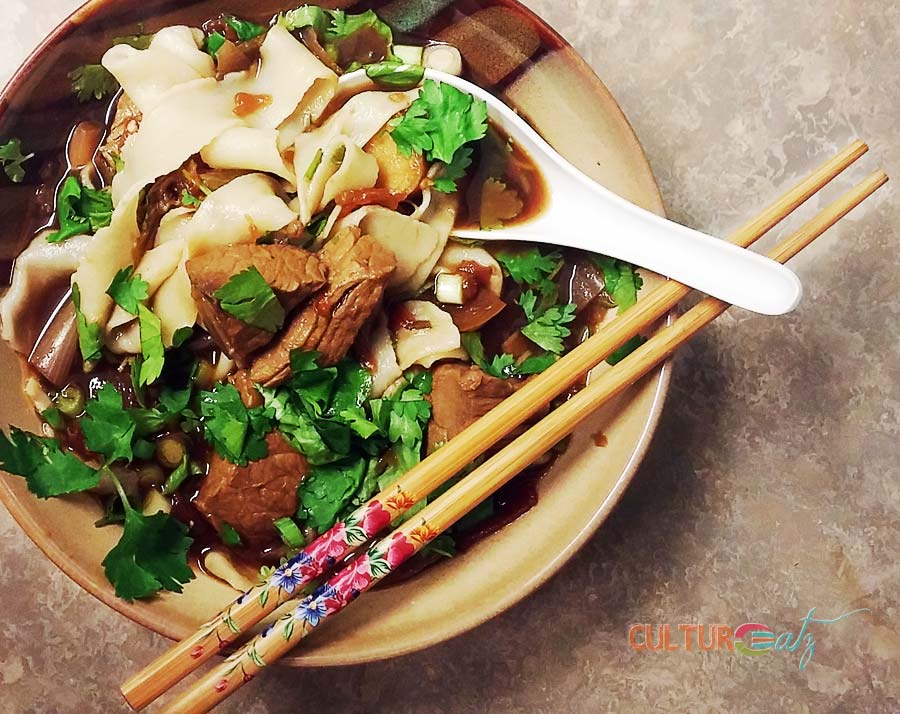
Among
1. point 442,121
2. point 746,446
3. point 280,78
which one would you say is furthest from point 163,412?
point 746,446

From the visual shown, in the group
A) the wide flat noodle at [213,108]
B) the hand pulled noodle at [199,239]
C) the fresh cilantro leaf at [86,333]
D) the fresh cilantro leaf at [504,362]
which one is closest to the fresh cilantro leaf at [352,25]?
the wide flat noodle at [213,108]

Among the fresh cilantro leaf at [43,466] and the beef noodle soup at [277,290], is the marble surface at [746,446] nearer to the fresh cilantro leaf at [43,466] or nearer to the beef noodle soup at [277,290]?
the beef noodle soup at [277,290]

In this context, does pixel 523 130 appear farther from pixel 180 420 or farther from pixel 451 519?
pixel 180 420

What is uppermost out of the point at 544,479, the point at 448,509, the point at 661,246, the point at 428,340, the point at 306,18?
the point at 306,18

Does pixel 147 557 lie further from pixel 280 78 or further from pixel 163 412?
pixel 280 78

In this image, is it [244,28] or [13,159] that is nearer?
[13,159]

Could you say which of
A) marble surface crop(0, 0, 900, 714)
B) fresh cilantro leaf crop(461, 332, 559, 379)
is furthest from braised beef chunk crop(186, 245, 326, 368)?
marble surface crop(0, 0, 900, 714)

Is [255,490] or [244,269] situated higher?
[244,269]
